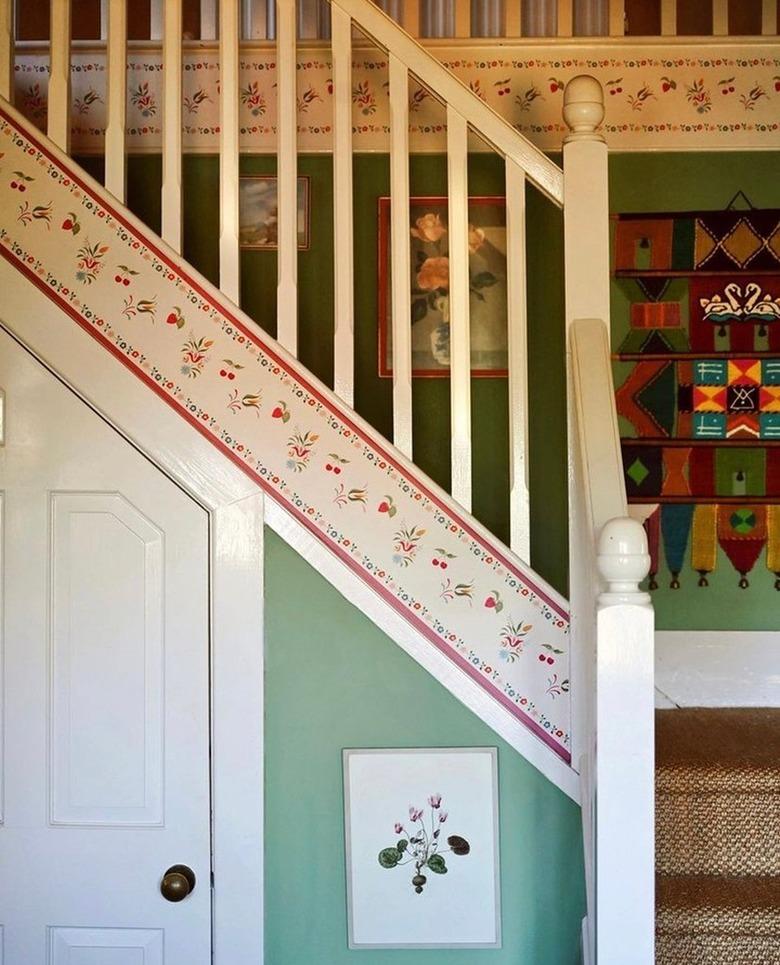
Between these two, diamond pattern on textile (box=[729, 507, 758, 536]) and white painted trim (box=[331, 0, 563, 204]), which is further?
diamond pattern on textile (box=[729, 507, 758, 536])

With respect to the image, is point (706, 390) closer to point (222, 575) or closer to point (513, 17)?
point (513, 17)

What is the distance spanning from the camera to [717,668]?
319 cm

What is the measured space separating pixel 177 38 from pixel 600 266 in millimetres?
962

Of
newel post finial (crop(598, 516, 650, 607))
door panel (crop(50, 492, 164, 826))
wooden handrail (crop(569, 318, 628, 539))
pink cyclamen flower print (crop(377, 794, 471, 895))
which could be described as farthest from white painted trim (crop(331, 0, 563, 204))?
pink cyclamen flower print (crop(377, 794, 471, 895))

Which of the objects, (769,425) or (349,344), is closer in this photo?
(349,344)

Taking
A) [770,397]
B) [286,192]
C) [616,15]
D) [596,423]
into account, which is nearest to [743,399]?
[770,397]

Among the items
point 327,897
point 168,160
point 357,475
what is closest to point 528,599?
point 357,475

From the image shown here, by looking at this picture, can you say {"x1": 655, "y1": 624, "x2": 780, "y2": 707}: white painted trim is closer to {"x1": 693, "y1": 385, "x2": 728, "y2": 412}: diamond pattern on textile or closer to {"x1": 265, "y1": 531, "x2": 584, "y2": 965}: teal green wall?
{"x1": 693, "y1": 385, "x2": 728, "y2": 412}: diamond pattern on textile

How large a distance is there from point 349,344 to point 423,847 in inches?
39.2

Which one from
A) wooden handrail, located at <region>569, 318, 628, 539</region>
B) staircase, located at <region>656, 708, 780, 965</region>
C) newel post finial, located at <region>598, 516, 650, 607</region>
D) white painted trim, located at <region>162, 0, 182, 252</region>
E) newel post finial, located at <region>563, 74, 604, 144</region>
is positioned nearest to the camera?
newel post finial, located at <region>598, 516, 650, 607</region>

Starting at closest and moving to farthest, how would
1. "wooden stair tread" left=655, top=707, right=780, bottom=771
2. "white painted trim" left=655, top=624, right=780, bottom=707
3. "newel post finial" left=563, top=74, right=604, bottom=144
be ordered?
"newel post finial" left=563, top=74, right=604, bottom=144, "wooden stair tread" left=655, top=707, right=780, bottom=771, "white painted trim" left=655, top=624, right=780, bottom=707

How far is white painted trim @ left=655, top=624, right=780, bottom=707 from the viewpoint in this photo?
10.4 feet

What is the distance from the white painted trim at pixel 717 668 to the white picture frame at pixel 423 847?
110 cm

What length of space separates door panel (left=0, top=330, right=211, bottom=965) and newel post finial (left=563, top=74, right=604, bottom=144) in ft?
3.45
